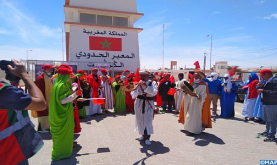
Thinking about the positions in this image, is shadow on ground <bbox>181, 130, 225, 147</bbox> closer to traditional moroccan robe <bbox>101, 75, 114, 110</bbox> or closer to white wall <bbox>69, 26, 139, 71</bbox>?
traditional moroccan robe <bbox>101, 75, 114, 110</bbox>

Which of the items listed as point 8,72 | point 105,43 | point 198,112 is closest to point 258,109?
point 198,112

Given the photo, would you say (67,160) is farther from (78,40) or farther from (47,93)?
(78,40)

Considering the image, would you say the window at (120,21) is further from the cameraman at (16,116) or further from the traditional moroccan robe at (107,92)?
the cameraman at (16,116)

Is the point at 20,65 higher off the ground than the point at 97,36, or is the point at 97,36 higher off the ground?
the point at 97,36

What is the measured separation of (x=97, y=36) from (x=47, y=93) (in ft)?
38.4

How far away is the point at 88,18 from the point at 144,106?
14452 millimetres

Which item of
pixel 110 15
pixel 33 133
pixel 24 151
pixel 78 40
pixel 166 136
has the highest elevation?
pixel 110 15

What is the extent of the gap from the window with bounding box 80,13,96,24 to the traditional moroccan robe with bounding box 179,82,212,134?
45.9ft

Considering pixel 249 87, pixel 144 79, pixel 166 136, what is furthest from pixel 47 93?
pixel 249 87

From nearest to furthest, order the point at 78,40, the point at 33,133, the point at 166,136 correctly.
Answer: the point at 33,133 → the point at 166,136 → the point at 78,40

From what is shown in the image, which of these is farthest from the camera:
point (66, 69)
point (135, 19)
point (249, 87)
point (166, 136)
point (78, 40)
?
point (135, 19)

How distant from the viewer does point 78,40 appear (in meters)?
15.4

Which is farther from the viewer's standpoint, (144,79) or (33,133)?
(144,79)

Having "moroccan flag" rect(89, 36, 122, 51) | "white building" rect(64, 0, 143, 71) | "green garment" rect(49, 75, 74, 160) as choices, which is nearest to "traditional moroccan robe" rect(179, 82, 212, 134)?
"green garment" rect(49, 75, 74, 160)
